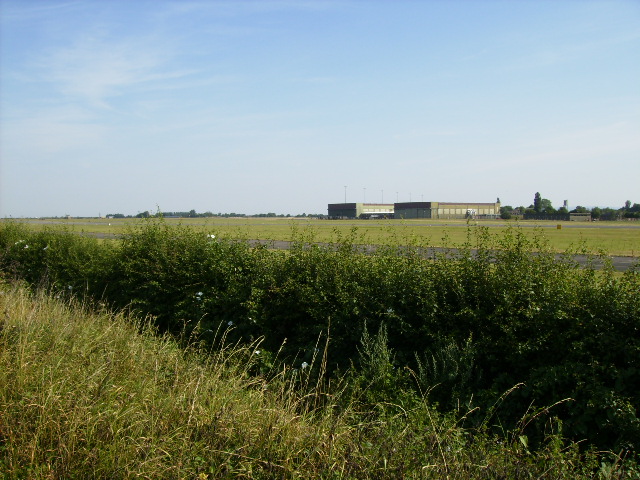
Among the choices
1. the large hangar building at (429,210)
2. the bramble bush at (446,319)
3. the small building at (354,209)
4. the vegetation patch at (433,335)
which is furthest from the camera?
the small building at (354,209)

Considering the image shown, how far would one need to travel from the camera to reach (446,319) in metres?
7.20

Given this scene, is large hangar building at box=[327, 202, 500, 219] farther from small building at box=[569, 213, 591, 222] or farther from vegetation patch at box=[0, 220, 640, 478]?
vegetation patch at box=[0, 220, 640, 478]

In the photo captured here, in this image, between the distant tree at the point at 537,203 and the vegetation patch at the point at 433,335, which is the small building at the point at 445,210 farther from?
the vegetation patch at the point at 433,335

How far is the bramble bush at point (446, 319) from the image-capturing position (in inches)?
233

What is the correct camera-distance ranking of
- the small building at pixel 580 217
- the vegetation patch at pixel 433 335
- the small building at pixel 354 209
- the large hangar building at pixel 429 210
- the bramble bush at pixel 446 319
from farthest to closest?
the small building at pixel 354 209
the large hangar building at pixel 429 210
the small building at pixel 580 217
the bramble bush at pixel 446 319
the vegetation patch at pixel 433 335

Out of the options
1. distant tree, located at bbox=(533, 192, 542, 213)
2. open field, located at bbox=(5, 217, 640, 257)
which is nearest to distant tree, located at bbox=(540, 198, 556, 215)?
distant tree, located at bbox=(533, 192, 542, 213)

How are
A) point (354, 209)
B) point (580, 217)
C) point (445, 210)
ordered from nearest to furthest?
point (580, 217)
point (445, 210)
point (354, 209)

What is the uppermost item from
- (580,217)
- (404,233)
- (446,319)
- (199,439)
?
(580,217)

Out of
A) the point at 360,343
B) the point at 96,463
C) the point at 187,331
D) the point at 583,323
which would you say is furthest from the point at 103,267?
the point at 583,323

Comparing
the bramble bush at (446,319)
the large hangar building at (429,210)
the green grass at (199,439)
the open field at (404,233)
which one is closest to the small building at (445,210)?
the large hangar building at (429,210)

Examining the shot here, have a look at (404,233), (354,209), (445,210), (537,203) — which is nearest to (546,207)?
(537,203)

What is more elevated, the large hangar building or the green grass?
the large hangar building

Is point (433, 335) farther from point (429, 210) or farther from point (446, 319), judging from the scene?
point (429, 210)

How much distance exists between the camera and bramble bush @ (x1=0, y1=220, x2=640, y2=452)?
19.4 feet
